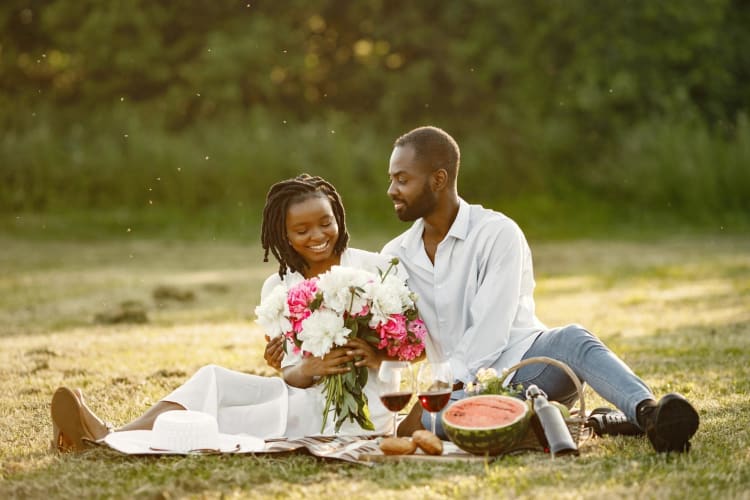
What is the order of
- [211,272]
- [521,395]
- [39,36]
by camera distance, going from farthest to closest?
[39,36], [211,272], [521,395]

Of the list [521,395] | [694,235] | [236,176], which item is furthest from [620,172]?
[521,395]

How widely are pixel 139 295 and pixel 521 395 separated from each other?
7281 millimetres

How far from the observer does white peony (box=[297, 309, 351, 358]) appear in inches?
192

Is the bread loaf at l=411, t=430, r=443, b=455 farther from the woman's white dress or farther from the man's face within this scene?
the man's face

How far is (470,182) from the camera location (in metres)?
20.2

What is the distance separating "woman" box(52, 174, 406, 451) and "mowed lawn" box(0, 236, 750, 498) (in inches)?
11.6

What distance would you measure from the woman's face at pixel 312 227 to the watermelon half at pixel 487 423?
120cm

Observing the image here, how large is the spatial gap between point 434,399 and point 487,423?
0.98 ft

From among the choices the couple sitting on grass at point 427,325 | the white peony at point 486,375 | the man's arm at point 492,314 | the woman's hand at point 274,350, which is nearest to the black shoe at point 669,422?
the couple sitting on grass at point 427,325

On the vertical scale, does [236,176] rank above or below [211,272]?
above

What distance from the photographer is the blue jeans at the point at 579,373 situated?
4.78 metres

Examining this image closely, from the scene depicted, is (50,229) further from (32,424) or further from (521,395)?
(521,395)

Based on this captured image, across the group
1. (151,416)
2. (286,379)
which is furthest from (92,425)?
(286,379)

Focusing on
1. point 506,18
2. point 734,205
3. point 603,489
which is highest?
point 506,18
